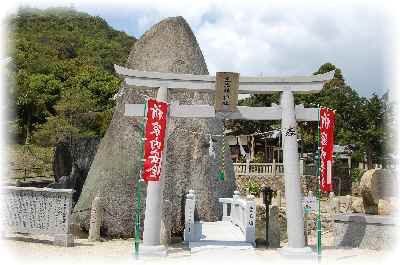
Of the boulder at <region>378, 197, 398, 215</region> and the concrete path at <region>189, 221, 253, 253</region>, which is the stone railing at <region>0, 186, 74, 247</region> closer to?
the concrete path at <region>189, 221, 253, 253</region>

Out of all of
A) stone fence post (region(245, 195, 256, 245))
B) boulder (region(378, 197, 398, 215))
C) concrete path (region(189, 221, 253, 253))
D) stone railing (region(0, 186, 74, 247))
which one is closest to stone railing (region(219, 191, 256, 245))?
stone fence post (region(245, 195, 256, 245))

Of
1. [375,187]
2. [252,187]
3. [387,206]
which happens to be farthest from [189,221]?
[252,187]

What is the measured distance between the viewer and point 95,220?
1154 centimetres

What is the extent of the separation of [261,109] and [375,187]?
3.63m

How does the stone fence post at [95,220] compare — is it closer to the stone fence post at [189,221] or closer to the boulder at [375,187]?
the stone fence post at [189,221]

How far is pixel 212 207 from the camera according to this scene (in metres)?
13.4

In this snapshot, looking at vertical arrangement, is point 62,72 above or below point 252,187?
above

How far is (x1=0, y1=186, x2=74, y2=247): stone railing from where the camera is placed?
995 centimetres

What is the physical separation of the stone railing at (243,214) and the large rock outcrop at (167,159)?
36cm

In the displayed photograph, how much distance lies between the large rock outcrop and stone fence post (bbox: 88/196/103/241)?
58 centimetres

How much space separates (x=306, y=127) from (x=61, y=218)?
26.8 meters

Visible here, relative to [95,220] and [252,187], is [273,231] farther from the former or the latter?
[252,187]

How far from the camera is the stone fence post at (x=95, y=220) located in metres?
11.5

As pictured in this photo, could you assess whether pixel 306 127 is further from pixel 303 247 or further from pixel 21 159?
pixel 303 247
